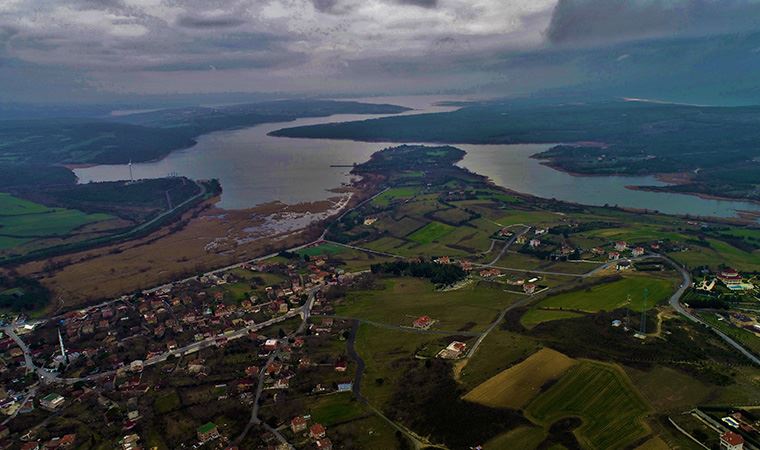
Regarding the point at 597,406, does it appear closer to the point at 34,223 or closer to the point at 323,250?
the point at 323,250

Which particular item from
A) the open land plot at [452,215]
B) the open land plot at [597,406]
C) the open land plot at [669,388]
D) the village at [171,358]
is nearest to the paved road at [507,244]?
the open land plot at [452,215]

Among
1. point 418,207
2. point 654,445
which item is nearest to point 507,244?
point 418,207

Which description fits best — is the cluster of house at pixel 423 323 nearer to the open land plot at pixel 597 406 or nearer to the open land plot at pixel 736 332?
the open land plot at pixel 597 406

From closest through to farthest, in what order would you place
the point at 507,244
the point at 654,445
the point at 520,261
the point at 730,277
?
the point at 654,445 < the point at 730,277 < the point at 520,261 < the point at 507,244

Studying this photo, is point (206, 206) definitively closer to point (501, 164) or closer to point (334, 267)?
point (334, 267)

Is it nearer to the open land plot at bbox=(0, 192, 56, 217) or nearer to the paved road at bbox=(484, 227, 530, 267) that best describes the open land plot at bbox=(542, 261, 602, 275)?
the paved road at bbox=(484, 227, 530, 267)

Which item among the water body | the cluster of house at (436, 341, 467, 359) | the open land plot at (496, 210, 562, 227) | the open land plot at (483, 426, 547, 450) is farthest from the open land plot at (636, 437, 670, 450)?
the water body

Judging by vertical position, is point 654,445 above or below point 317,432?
above
